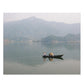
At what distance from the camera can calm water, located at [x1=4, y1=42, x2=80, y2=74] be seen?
4.47 m

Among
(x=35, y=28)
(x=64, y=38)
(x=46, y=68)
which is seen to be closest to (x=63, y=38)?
(x=64, y=38)

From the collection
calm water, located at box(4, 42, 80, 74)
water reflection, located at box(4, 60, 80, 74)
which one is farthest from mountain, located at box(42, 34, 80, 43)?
water reflection, located at box(4, 60, 80, 74)

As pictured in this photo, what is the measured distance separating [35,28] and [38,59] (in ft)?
2.86

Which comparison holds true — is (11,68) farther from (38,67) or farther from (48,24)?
(48,24)

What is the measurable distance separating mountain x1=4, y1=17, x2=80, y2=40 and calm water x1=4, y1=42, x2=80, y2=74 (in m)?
0.26

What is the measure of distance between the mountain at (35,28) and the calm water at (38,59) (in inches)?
10.1

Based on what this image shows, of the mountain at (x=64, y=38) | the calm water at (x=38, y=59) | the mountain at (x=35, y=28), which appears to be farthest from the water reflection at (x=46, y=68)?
the mountain at (x=35, y=28)

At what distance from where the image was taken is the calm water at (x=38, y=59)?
14.7 ft

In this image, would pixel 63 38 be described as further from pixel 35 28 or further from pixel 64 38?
pixel 35 28

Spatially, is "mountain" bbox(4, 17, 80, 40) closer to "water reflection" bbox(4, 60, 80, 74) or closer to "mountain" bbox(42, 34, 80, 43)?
"mountain" bbox(42, 34, 80, 43)

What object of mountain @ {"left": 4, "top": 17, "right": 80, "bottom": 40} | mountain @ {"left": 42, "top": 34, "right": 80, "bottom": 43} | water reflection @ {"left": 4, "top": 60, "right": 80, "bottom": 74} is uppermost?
mountain @ {"left": 4, "top": 17, "right": 80, "bottom": 40}

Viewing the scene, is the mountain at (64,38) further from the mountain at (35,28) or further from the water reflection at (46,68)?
the water reflection at (46,68)

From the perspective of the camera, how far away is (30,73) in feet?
A: 14.6
